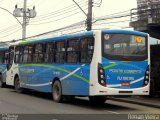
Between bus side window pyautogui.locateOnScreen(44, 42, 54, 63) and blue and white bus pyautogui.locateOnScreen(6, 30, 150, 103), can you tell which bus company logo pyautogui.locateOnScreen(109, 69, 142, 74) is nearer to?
blue and white bus pyautogui.locateOnScreen(6, 30, 150, 103)

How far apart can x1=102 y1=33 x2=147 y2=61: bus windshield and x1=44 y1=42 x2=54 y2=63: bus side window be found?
13.2ft

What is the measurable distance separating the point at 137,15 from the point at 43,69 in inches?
344

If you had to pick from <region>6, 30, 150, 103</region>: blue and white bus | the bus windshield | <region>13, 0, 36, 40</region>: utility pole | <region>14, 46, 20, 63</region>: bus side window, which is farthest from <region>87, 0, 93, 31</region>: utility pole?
<region>13, 0, 36, 40</region>: utility pole

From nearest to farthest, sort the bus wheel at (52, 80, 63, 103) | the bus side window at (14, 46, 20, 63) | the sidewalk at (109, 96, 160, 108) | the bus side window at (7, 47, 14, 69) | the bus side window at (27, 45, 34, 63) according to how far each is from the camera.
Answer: the bus wheel at (52, 80, 63, 103), the sidewalk at (109, 96, 160, 108), the bus side window at (27, 45, 34, 63), the bus side window at (14, 46, 20, 63), the bus side window at (7, 47, 14, 69)

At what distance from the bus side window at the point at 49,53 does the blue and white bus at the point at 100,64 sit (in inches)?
8.5

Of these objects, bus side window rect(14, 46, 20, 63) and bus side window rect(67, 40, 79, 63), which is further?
bus side window rect(14, 46, 20, 63)

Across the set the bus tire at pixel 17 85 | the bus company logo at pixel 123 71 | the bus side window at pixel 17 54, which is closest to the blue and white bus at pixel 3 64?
the bus side window at pixel 17 54

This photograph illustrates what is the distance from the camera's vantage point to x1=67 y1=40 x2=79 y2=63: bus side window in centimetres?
1788

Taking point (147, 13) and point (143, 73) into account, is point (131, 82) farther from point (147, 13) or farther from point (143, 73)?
point (147, 13)

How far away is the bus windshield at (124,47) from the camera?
1669cm

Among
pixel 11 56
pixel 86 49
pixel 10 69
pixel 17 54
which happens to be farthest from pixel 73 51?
pixel 11 56

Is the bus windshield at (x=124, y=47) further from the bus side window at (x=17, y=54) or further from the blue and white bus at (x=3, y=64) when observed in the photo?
the blue and white bus at (x=3, y=64)

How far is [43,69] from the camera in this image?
2084 cm

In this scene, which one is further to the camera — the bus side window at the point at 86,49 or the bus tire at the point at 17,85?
the bus tire at the point at 17,85
